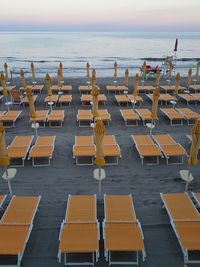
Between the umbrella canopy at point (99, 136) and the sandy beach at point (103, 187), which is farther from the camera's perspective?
the umbrella canopy at point (99, 136)

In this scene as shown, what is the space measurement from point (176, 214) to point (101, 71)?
38.0 metres

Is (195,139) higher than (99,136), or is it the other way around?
(99,136)

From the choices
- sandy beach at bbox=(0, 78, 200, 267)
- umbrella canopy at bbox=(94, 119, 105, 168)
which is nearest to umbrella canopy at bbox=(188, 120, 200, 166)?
sandy beach at bbox=(0, 78, 200, 267)

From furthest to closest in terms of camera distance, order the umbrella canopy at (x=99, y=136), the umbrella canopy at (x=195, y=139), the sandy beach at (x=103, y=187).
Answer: the umbrella canopy at (x=195, y=139)
the umbrella canopy at (x=99, y=136)
the sandy beach at (x=103, y=187)

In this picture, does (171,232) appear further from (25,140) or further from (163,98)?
(163,98)

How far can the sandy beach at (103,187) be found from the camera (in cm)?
571

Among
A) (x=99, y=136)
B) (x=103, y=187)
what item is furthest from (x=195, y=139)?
(x=103, y=187)

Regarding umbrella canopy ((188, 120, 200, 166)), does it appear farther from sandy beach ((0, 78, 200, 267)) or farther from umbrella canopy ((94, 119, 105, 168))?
umbrella canopy ((94, 119, 105, 168))

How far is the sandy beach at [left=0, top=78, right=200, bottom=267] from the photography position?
225 inches

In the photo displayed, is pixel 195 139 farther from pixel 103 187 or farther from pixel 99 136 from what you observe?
pixel 103 187

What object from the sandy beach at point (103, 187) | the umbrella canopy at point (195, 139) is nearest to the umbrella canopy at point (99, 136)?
the sandy beach at point (103, 187)

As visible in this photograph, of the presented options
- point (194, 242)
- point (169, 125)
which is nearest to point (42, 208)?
point (194, 242)

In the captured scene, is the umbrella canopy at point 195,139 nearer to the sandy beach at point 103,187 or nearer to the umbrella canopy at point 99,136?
the sandy beach at point 103,187

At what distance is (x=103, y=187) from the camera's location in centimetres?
797
